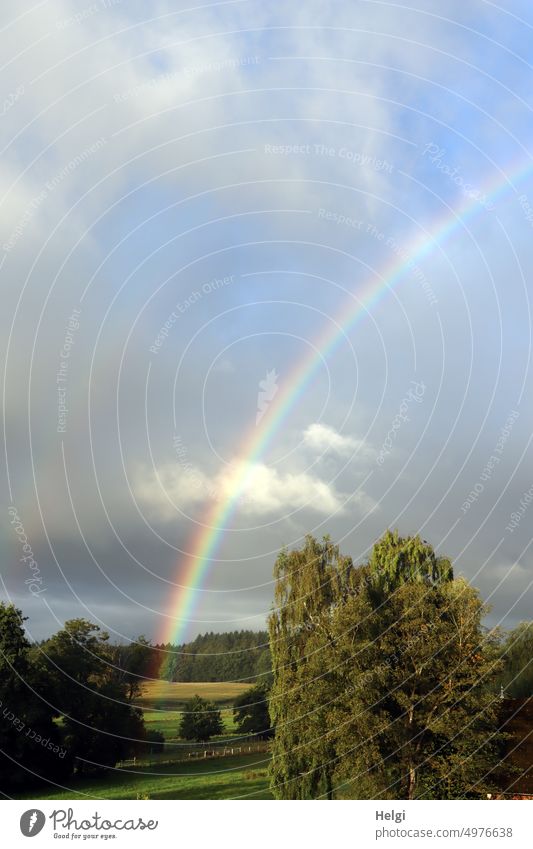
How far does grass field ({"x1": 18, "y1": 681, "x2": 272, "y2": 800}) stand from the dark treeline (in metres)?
1.58

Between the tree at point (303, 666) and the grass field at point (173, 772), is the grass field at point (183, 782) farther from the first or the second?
the tree at point (303, 666)

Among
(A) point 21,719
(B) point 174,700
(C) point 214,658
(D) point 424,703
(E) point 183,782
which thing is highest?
(C) point 214,658

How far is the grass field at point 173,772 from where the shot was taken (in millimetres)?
46625

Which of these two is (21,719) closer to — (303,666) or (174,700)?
(303,666)

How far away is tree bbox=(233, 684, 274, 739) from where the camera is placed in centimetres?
5884

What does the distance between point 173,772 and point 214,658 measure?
15.1 m

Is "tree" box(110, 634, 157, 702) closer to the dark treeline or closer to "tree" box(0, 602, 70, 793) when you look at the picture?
the dark treeline

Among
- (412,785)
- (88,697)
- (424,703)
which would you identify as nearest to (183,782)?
(88,697)

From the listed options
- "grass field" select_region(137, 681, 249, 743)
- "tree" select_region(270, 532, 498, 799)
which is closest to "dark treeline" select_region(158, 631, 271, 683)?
"grass field" select_region(137, 681, 249, 743)

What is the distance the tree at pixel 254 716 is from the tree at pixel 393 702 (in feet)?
64.6

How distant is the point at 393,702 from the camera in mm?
34938
